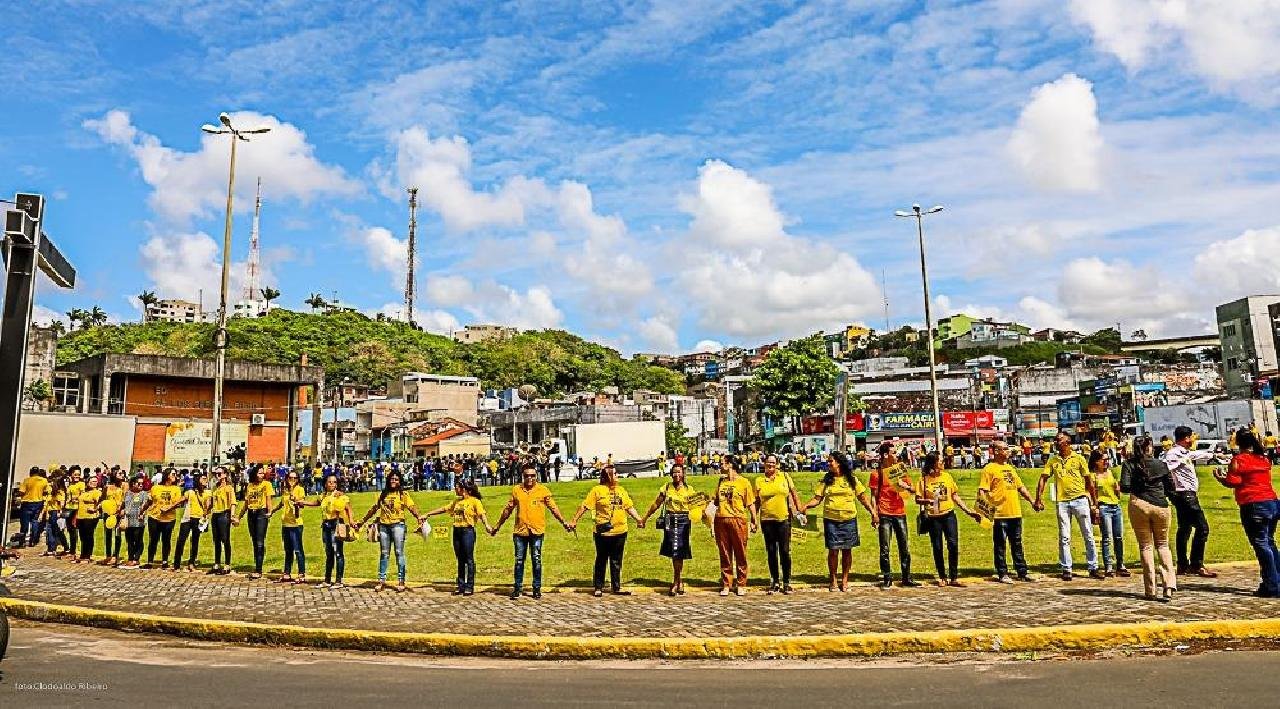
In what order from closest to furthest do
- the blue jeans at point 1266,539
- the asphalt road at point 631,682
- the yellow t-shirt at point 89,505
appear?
the asphalt road at point 631,682, the blue jeans at point 1266,539, the yellow t-shirt at point 89,505

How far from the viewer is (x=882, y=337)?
168 meters

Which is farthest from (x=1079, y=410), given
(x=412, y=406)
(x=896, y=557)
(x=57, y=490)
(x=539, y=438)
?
(x=57, y=490)

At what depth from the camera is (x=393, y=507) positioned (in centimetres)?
1180

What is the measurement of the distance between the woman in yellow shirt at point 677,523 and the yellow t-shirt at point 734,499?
392mm

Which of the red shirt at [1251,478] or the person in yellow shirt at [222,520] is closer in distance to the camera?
the red shirt at [1251,478]

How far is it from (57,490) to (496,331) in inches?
7093

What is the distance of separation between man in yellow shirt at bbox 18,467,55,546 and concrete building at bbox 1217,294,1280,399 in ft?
261

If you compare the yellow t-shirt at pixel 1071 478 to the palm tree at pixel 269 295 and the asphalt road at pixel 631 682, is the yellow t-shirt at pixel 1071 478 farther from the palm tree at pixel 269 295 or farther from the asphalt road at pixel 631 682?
the palm tree at pixel 269 295

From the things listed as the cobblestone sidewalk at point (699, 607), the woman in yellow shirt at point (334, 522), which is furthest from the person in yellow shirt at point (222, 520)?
the woman in yellow shirt at point (334, 522)

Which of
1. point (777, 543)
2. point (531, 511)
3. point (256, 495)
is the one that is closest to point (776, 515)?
point (777, 543)

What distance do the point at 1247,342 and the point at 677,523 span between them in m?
81.6

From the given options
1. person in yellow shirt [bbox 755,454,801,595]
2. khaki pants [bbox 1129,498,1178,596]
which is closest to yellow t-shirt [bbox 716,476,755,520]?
person in yellow shirt [bbox 755,454,801,595]

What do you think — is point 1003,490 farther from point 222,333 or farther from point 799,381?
point 799,381

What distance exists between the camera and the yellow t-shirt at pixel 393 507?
11.8 metres
